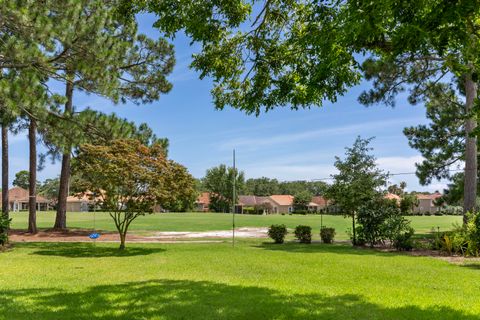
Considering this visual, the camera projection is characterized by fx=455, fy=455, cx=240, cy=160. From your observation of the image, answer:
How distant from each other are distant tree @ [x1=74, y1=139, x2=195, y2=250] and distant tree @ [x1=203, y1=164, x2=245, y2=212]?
71084 mm

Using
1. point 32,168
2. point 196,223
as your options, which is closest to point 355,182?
point 32,168

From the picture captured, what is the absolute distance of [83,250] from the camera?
58.5 ft

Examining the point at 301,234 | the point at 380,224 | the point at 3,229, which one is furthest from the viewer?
the point at 301,234

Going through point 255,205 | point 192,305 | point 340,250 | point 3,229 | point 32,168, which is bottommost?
point 255,205

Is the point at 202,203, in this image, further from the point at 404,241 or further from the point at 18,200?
the point at 404,241

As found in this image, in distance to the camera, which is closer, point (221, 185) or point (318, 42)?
point (318, 42)

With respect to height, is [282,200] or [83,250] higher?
[83,250]

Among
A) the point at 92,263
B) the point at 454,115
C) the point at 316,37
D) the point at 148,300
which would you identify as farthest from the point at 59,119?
the point at 454,115

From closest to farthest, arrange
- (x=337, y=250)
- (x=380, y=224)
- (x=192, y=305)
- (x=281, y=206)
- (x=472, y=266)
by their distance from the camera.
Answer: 1. (x=192, y=305)
2. (x=472, y=266)
3. (x=337, y=250)
4. (x=380, y=224)
5. (x=281, y=206)

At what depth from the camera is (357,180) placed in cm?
2042

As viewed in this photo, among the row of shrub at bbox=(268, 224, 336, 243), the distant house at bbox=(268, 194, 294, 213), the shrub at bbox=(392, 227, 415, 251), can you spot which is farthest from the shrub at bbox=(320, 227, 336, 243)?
the distant house at bbox=(268, 194, 294, 213)

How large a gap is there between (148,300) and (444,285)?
596 centimetres

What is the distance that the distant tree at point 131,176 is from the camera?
1678 cm

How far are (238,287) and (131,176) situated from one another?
9568 millimetres
